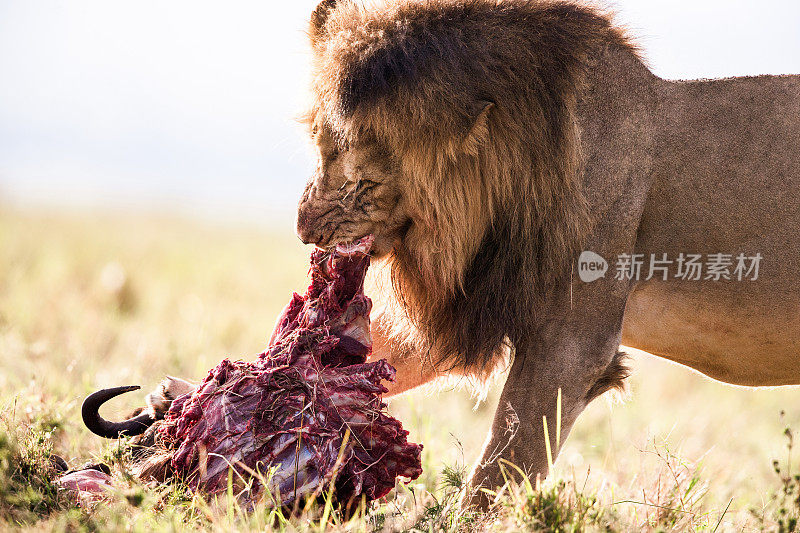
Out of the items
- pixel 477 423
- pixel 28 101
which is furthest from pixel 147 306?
pixel 28 101

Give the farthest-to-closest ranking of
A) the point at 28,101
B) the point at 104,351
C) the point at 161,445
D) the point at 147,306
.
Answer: the point at 28,101, the point at 147,306, the point at 104,351, the point at 161,445

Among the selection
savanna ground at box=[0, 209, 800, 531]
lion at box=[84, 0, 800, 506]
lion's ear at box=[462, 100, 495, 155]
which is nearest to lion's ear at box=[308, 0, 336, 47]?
lion at box=[84, 0, 800, 506]

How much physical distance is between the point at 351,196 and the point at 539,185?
0.64 metres

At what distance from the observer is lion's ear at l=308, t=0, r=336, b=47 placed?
10.3 ft

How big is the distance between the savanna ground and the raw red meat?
0.37ft

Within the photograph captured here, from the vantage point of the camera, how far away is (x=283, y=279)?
41.8 ft

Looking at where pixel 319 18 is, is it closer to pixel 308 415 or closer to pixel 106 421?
pixel 308 415

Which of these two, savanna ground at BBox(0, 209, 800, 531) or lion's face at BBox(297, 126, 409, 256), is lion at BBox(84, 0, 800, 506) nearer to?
lion's face at BBox(297, 126, 409, 256)

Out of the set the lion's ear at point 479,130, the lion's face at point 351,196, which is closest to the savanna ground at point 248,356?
the lion's face at point 351,196

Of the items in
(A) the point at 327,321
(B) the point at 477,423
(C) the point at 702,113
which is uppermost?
(C) the point at 702,113

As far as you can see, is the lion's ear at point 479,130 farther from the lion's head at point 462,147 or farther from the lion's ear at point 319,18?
the lion's ear at point 319,18

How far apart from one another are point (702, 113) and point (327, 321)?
1.53 meters

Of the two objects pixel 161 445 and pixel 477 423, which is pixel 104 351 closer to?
pixel 477 423

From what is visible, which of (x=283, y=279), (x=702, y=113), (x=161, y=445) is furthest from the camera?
(x=283, y=279)
